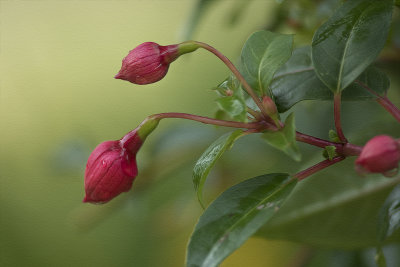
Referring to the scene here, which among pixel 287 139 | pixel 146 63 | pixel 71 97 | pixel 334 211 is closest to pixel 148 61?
pixel 146 63

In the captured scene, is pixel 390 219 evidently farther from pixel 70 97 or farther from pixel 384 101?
pixel 70 97

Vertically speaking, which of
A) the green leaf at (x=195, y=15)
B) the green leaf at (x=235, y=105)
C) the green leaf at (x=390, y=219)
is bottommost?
the green leaf at (x=390, y=219)

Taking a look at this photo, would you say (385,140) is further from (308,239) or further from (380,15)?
(308,239)

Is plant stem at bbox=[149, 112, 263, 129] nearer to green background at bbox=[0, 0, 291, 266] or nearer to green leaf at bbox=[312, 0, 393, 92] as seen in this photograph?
green leaf at bbox=[312, 0, 393, 92]

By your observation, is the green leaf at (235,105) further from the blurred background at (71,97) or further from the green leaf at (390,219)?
the blurred background at (71,97)

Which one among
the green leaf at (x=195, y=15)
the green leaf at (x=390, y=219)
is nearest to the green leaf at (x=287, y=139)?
the green leaf at (x=390, y=219)

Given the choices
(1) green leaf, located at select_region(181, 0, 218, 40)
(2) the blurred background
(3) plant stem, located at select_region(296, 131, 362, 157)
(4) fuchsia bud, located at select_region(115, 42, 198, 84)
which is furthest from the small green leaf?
(2) the blurred background
